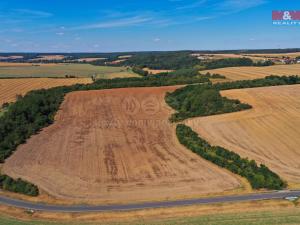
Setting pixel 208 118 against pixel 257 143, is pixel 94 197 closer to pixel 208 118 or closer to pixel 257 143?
pixel 257 143

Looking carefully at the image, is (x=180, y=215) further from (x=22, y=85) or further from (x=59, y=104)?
(x=22, y=85)

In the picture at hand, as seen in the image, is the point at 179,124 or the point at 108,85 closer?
the point at 179,124

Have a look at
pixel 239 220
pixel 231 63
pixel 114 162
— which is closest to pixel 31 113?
pixel 114 162

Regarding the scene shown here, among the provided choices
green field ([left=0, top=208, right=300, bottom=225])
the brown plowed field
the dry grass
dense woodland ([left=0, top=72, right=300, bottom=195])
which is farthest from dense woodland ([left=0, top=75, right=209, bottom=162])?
green field ([left=0, top=208, right=300, bottom=225])

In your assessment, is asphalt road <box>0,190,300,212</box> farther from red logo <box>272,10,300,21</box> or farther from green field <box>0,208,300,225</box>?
red logo <box>272,10,300,21</box>

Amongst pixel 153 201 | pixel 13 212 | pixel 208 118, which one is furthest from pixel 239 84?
pixel 13 212

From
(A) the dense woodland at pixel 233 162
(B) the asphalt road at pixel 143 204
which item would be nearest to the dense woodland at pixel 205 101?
(A) the dense woodland at pixel 233 162
